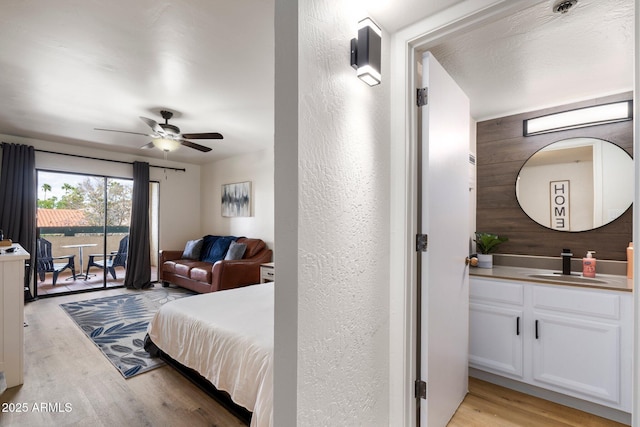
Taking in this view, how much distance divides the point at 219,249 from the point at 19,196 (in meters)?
2.87

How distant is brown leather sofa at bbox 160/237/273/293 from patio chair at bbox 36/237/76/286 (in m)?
1.46

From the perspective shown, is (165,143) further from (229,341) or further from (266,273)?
(229,341)

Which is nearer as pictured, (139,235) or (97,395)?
(97,395)

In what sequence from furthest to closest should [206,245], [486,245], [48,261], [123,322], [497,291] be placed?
[206,245] < [48,261] < [123,322] < [486,245] < [497,291]

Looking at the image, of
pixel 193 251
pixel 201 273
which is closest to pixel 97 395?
pixel 201 273

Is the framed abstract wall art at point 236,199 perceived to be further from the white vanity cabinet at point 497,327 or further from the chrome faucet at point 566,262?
the chrome faucet at point 566,262

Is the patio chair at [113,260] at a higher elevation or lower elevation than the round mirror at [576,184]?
lower

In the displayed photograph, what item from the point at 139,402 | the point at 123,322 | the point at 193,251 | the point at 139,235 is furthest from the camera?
the point at 193,251

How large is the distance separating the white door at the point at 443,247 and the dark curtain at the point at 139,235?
209 inches

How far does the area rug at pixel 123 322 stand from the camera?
262 cm

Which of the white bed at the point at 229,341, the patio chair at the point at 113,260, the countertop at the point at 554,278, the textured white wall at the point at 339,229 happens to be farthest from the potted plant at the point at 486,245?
the patio chair at the point at 113,260

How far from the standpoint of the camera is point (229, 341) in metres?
1.91

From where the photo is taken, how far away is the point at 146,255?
18.0 feet

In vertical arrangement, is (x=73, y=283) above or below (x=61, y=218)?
below
